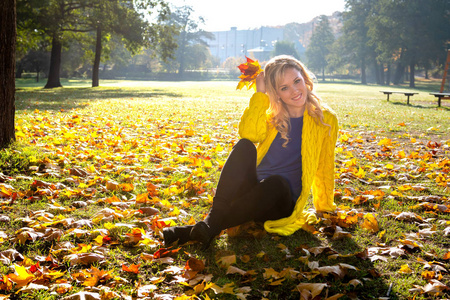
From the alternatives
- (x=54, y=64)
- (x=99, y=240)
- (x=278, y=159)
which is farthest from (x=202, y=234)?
(x=54, y=64)

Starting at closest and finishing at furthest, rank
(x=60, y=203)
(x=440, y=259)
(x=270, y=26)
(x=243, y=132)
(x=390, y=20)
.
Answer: (x=440, y=259)
(x=243, y=132)
(x=60, y=203)
(x=390, y=20)
(x=270, y=26)

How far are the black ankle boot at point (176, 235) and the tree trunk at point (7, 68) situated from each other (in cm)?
329

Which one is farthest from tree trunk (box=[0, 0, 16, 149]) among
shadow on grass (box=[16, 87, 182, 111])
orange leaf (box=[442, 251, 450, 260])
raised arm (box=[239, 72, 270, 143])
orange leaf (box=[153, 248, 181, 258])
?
shadow on grass (box=[16, 87, 182, 111])

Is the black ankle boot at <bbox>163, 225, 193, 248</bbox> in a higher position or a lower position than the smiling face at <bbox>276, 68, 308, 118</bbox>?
lower

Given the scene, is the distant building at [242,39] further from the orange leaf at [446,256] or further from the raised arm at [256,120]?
the orange leaf at [446,256]

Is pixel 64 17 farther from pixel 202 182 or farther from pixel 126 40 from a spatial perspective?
pixel 202 182

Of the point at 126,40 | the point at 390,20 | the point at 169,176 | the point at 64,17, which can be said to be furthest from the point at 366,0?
the point at 169,176

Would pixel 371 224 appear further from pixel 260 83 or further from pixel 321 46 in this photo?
pixel 321 46

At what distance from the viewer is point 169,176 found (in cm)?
459

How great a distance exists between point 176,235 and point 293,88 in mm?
1520

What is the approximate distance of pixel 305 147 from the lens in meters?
3.11

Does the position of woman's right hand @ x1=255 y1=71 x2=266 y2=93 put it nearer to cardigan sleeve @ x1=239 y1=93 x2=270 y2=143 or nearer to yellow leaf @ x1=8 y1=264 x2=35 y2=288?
Answer: cardigan sleeve @ x1=239 y1=93 x2=270 y2=143

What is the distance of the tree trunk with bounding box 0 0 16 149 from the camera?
483 centimetres

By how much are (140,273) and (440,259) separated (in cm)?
209
